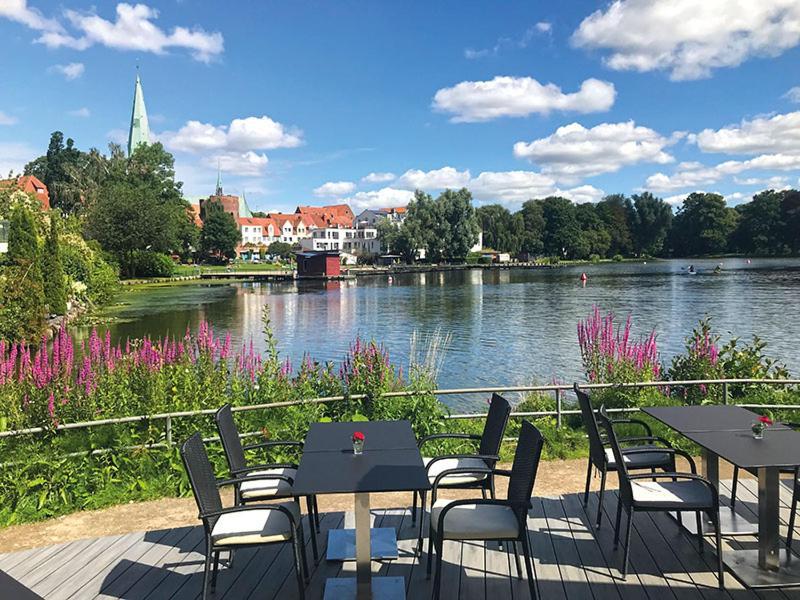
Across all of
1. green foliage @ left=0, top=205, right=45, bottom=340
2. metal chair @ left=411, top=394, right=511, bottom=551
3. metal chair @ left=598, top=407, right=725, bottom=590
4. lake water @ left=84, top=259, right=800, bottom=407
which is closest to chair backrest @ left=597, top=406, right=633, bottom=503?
metal chair @ left=598, top=407, right=725, bottom=590

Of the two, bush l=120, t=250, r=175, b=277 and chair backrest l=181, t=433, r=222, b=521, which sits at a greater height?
bush l=120, t=250, r=175, b=277

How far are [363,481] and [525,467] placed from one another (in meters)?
1.01

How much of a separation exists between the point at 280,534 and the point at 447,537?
40.1 inches

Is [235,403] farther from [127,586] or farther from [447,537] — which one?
[447,537]

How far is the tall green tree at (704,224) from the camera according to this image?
113 metres

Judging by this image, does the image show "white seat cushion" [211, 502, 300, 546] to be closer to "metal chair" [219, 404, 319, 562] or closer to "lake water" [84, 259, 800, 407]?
"metal chair" [219, 404, 319, 562]

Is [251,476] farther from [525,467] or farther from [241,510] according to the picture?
[525,467]

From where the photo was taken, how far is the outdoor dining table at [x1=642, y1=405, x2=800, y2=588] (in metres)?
3.74

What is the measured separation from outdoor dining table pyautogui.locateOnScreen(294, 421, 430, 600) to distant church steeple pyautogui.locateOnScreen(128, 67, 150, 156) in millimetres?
118138

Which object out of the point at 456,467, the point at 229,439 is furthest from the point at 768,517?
the point at 229,439

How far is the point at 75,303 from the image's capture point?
97.9 feet

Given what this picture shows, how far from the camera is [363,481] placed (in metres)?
3.56

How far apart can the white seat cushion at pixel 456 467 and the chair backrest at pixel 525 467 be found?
773 millimetres

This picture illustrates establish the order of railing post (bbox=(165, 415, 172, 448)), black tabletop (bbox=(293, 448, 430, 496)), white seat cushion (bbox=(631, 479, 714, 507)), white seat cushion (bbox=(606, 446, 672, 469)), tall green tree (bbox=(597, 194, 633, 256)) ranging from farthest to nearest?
tall green tree (bbox=(597, 194, 633, 256)) < railing post (bbox=(165, 415, 172, 448)) < white seat cushion (bbox=(606, 446, 672, 469)) < white seat cushion (bbox=(631, 479, 714, 507)) < black tabletop (bbox=(293, 448, 430, 496))
